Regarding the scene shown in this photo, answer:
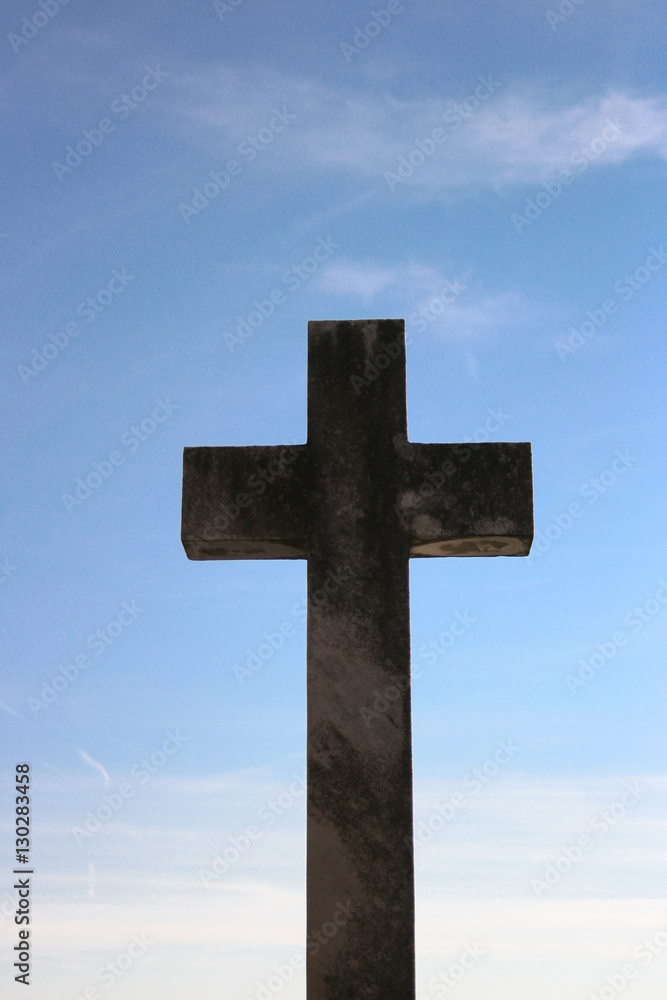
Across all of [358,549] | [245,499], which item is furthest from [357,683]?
[245,499]

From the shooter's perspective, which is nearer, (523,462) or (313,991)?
(313,991)

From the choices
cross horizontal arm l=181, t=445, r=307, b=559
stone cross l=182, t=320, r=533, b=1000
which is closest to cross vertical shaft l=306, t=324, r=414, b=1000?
stone cross l=182, t=320, r=533, b=1000

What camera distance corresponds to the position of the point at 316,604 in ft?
18.6

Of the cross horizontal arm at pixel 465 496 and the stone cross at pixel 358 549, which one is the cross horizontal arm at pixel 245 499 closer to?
the stone cross at pixel 358 549

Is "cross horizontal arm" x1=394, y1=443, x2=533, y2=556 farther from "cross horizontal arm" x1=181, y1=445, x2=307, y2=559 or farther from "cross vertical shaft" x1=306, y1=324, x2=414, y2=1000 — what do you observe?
"cross horizontal arm" x1=181, y1=445, x2=307, y2=559

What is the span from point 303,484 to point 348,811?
66.7 inches

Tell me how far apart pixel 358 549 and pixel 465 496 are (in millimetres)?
664

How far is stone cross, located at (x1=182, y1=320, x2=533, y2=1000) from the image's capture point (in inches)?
205

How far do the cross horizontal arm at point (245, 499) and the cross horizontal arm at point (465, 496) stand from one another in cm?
57

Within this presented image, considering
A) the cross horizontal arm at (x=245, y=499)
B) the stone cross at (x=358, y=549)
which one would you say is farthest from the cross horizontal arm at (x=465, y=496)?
the cross horizontal arm at (x=245, y=499)

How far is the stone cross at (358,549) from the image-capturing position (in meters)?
5.20

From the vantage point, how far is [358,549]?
5.76 m

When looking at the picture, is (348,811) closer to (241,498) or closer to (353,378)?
(241,498)

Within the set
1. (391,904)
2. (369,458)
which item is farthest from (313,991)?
(369,458)
